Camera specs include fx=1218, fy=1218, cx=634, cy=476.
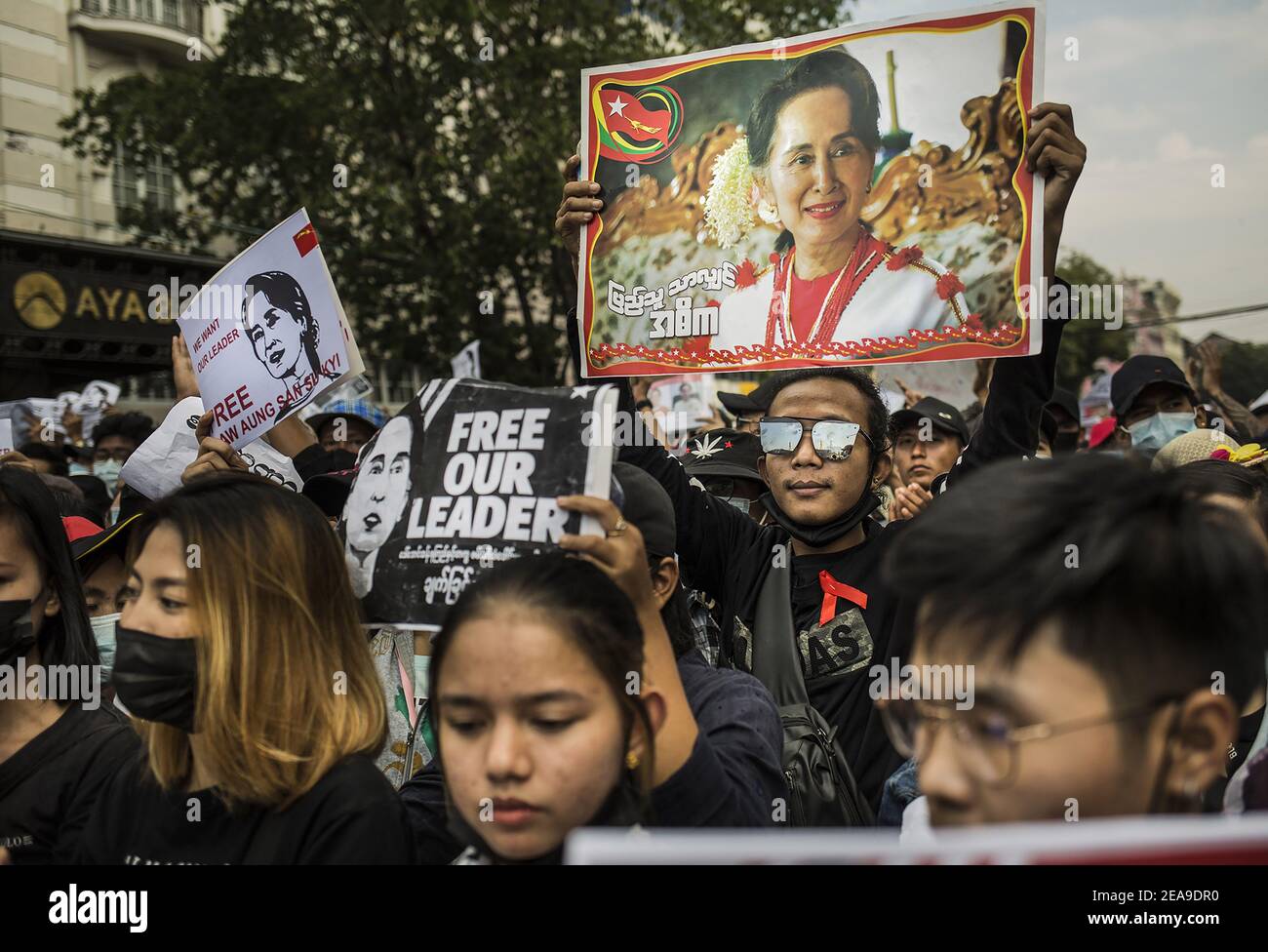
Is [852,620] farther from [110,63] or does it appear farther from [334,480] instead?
[110,63]

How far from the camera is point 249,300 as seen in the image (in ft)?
12.1

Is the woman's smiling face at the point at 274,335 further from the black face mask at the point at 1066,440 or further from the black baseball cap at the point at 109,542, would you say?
the black face mask at the point at 1066,440

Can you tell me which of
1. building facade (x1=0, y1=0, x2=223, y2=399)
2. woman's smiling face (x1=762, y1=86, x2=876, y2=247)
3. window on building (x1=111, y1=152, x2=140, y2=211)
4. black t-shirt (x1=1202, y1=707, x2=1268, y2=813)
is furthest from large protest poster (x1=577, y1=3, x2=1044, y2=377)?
window on building (x1=111, y1=152, x2=140, y2=211)

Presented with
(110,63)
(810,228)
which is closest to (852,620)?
(810,228)

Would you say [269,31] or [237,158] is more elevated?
[269,31]

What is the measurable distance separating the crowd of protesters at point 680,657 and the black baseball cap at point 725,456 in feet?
3.29

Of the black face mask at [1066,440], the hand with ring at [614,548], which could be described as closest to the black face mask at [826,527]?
the hand with ring at [614,548]

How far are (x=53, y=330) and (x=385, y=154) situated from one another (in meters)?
5.10

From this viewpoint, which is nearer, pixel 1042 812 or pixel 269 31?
pixel 1042 812

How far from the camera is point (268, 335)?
3604 mm

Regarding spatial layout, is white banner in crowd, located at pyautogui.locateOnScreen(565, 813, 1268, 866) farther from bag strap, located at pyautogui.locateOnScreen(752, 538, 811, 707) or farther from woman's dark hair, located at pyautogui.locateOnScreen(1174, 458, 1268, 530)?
bag strap, located at pyautogui.locateOnScreen(752, 538, 811, 707)

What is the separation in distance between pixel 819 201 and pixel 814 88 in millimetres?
312

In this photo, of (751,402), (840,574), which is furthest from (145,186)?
(840,574)
